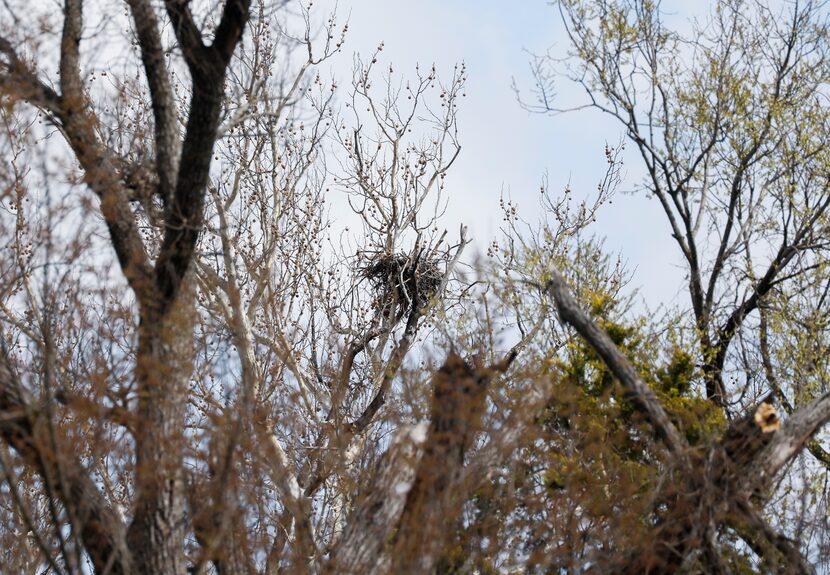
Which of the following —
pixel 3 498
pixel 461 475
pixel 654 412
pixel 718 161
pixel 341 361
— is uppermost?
pixel 718 161

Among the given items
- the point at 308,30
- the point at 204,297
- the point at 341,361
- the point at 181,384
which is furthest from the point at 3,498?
the point at 308,30

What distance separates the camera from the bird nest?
1383 centimetres

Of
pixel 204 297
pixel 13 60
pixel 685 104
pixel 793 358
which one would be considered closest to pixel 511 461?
pixel 13 60

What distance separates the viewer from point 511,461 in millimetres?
7016

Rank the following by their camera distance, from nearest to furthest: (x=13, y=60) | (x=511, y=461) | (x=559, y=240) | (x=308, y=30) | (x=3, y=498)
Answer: (x=13, y=60) < (x=511, y=461) < (x=3, y=498) < (x=308, y=30) < (x=559, y=240)

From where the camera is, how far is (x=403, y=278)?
14016mm

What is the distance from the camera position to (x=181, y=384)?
609cm

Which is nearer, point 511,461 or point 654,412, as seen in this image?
point 654,412

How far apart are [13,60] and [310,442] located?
7018 millimetres

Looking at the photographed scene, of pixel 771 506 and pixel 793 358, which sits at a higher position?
pixel 793 358

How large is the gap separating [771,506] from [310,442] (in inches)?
238

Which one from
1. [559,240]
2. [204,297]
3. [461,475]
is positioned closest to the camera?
[461,475]

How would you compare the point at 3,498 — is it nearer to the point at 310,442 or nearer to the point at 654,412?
the point at 310,442

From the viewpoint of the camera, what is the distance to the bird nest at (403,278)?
13.8m
